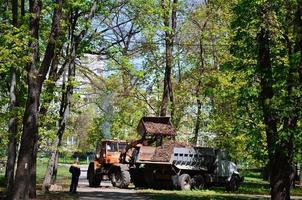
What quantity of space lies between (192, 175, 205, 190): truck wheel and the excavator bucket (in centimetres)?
310

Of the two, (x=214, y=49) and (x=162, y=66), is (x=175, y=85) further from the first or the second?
(x=214, y=49)

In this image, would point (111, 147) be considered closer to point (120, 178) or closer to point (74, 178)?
point (120, 178)

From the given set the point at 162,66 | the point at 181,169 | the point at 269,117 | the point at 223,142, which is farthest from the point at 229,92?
the point at 162,66

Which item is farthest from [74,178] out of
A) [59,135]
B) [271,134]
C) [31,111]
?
[271,134]

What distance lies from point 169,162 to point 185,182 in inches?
61.5

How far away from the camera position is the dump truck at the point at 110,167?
99.1ft

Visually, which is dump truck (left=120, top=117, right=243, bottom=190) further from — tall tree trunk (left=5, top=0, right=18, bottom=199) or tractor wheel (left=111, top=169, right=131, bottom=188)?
tall tree trunk (left=5, top=0, right=18, bottom=199)

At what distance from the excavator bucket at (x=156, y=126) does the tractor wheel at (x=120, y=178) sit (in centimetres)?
274

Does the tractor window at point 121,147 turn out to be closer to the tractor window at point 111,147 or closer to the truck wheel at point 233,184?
the tractor window at point 111,147

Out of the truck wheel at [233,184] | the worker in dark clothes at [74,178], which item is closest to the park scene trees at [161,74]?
the worker in dark clothes at [74,178]

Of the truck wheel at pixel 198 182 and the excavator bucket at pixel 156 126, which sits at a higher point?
the excavator bucket at pixel 156 126

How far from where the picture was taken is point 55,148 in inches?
987

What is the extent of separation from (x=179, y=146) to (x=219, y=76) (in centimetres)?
689

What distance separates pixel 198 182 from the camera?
29844mm
